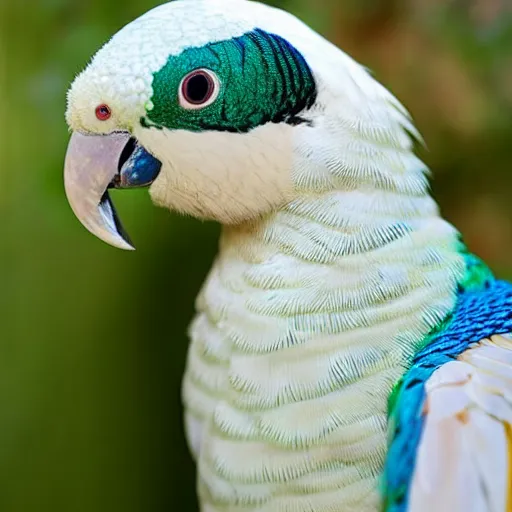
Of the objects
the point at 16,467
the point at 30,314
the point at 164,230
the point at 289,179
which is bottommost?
the point at 16,467

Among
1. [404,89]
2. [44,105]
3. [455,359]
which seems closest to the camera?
[455,359]

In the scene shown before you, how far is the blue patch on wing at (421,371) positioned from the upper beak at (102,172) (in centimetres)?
31

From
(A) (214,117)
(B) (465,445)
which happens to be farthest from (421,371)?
(A) (214,117)

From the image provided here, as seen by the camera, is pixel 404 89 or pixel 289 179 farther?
pixel 404 89

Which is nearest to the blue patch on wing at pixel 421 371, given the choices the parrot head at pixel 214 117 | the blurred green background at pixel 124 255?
the parrot head at pixel 214 117

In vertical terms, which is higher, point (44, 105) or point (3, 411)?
point (44, 105)

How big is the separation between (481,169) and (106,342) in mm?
799

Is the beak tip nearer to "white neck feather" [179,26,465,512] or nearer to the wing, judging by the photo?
"white neck feather" [179,26,465,512]

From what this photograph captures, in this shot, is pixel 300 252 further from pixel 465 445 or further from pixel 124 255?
pixel 124 255

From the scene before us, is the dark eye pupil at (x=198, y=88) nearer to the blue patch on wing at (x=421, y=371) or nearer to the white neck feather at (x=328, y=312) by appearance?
the white neck feather at (x=328, y=312)

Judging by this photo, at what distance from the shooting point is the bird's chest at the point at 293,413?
65 cm

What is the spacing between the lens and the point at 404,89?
51.7 inches

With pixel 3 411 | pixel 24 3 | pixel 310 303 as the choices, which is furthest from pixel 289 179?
pixel 3 411

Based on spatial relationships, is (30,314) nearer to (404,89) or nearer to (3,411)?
(3,411)
